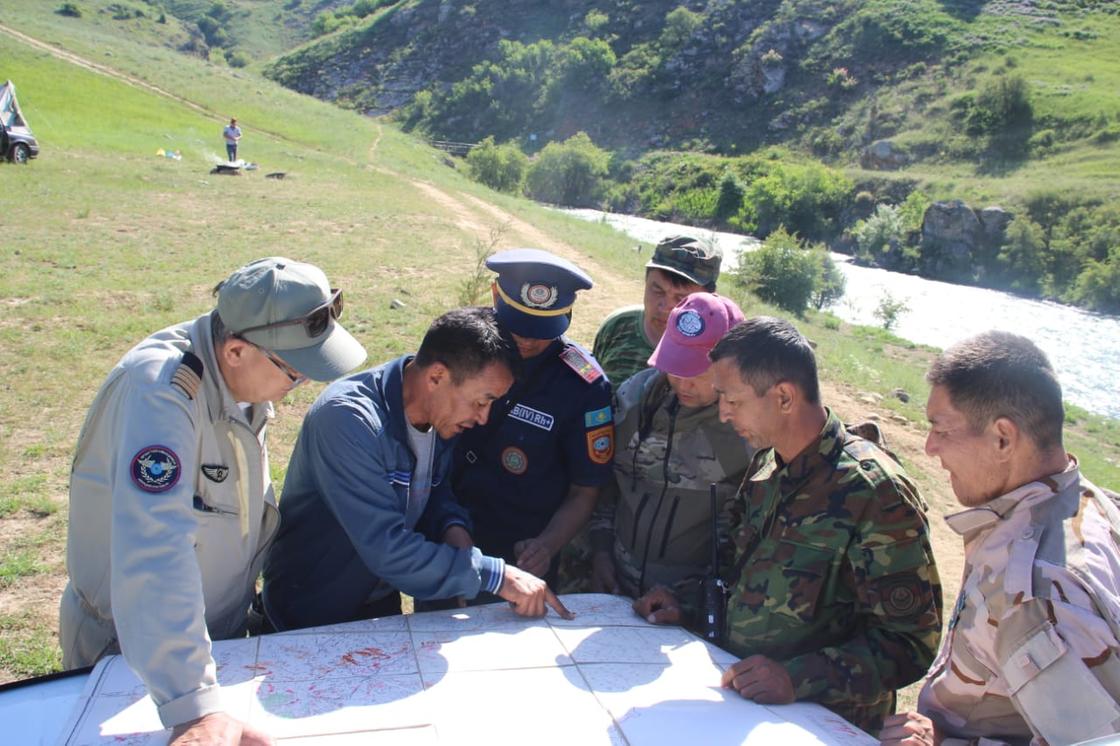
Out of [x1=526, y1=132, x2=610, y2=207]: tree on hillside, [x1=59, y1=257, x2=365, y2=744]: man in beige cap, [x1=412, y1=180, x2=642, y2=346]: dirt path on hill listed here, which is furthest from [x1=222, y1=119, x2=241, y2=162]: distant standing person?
[x1=59, y1=257, x2=365, y2=744]: man in beige cap

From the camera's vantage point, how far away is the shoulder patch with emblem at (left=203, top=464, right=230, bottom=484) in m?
2.12

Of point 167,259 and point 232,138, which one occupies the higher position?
point 232,138

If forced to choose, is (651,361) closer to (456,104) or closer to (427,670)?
(427,670)

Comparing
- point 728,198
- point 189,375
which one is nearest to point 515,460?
point 189,375

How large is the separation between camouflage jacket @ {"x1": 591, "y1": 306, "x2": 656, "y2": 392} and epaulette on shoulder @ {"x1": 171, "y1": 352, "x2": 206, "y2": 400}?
195 centimetres

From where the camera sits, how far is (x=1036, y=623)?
1.72 metres

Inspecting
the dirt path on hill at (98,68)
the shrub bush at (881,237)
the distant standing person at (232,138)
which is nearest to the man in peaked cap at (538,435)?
the distant standing person at (232,138)

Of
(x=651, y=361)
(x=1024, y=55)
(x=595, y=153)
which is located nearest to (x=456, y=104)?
(x=595, y=153)

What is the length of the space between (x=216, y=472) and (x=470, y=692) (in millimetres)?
845

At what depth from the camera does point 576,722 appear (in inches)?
79.2

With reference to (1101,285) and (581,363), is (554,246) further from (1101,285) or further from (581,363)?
(1101,285)

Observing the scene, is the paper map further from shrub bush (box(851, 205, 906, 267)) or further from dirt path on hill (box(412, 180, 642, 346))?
shrub bush (box(851, 205, 906, 267))

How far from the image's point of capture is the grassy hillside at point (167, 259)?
19.2 ft

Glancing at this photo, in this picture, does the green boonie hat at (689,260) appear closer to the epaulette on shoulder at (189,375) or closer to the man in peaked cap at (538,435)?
Answer: the man in peaked cap at (538,435)
